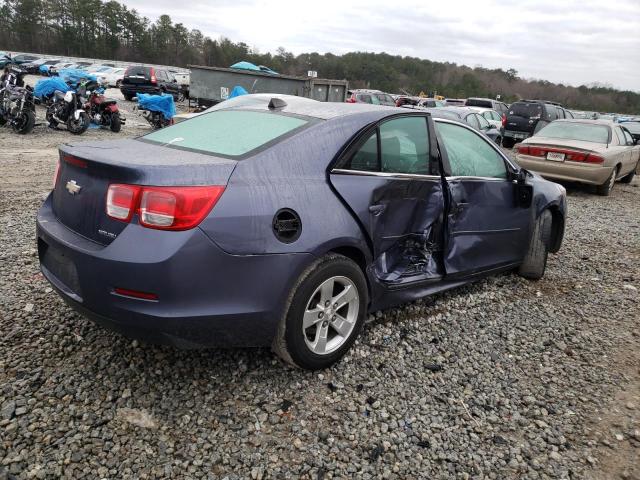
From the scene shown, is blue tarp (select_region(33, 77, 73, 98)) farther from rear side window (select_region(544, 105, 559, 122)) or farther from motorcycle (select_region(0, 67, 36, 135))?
rear side window (select_region(544, 105, 559, 122))

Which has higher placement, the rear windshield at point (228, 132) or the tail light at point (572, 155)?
the rear windshield at point (228, 132)

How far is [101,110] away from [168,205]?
1282cm

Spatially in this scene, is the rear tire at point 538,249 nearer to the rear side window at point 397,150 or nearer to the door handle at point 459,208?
the door handle at point 459,208

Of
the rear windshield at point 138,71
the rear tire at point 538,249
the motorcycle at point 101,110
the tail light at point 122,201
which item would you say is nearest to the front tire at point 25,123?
the motorcycle at point 101,110

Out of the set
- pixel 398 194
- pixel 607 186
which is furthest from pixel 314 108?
pixel 607 186

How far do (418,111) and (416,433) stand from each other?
221 cm

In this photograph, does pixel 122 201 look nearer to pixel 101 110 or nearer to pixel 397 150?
pixel 397 150

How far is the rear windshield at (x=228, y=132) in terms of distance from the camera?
105 inches

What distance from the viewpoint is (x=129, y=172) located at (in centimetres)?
227

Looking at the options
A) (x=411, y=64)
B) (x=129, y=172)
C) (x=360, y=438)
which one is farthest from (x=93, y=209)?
(x=411, y=64)

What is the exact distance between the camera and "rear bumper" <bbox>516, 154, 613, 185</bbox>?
9.36m

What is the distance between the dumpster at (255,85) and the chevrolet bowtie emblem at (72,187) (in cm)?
1245

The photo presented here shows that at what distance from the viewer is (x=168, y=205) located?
7.18ft

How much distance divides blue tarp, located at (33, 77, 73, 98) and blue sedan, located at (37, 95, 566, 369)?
40.1 ft
